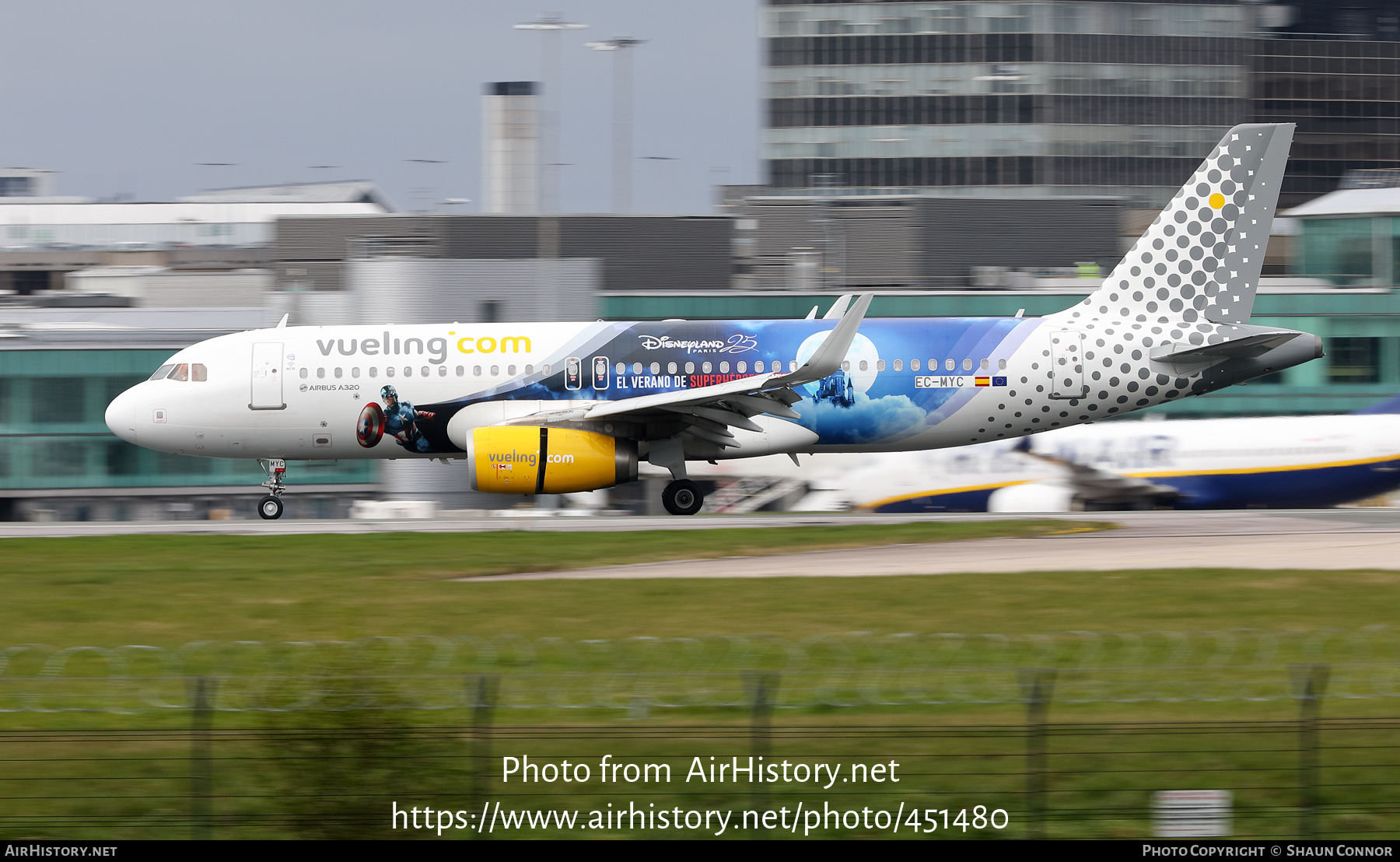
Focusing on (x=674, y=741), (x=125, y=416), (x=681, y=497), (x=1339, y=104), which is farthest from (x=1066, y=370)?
(x=1339, y=104)

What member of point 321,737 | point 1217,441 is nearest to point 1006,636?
point 321,737

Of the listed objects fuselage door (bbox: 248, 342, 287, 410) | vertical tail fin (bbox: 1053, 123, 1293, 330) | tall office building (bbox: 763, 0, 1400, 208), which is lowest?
fuselage door (bbox: 248, 342, 287, 410)

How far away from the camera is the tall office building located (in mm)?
111375

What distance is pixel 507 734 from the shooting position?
31.1 feet

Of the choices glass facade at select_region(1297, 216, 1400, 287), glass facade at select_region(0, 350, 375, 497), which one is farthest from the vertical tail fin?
glass facade at select_region(1297, 216, 1400, 287)

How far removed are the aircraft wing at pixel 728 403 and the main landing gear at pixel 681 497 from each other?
1.28 meters

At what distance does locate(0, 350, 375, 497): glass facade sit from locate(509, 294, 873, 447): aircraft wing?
1770 centimetres

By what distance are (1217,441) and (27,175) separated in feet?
474

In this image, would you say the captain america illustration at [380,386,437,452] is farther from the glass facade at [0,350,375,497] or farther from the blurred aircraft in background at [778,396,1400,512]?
the glass facade at [0,350,375,497]

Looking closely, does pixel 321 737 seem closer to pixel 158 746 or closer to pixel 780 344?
pixel 158 746

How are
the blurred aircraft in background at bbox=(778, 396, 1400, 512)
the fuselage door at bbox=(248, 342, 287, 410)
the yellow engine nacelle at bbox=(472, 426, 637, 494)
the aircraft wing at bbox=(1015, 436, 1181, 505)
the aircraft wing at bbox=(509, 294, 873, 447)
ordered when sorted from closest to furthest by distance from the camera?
Answer: the aircraft wing at bbox=(509, 294, 873, 447), the yellow engine nacelle at bbox=(472, 426, 637, 494), the fuselage door at bbox=(248, 342, 287, 410), the blurred aircraft in background at bbox=(778, 396, 1400, 512), the aircraft wing at bbox=(1015, 436, 1181, 505)

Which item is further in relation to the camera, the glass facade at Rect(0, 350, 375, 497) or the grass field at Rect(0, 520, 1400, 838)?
the glass facade at Rect(0, 350, 375, 497)

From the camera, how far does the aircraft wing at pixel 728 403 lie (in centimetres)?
2458

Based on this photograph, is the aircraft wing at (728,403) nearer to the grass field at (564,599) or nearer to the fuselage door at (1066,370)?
the fuselage door at (1066,370)
